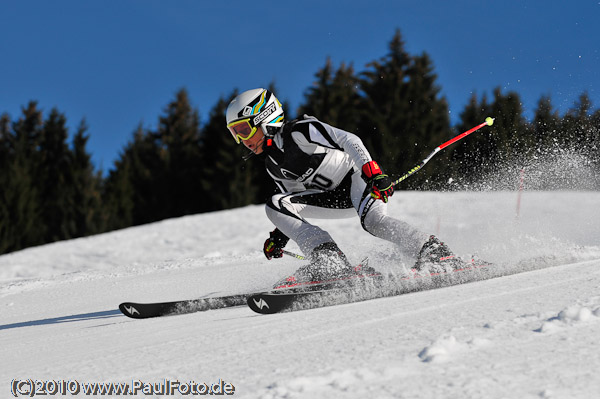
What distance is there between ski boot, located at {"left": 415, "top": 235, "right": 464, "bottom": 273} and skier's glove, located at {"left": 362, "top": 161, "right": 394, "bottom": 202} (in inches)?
17.8

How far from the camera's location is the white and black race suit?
160 inches

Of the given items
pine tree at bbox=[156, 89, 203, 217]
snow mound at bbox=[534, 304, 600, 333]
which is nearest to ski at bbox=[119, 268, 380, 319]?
snow mound at bbox=[534, 304, 600, 333]

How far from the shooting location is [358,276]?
3.90 meters

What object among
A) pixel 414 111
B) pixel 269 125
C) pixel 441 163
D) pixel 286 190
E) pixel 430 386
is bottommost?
pixel 430 386

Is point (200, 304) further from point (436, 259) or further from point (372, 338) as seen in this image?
point (372, 338)

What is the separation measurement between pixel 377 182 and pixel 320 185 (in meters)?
0.75

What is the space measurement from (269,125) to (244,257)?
3892 mm

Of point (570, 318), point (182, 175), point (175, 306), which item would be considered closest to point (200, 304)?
point (175, 306)

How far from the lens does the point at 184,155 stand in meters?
30.0

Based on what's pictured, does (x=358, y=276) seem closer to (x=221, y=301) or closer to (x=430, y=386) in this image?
(x=221, y=301)

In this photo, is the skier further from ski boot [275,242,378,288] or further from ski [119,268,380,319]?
ski [119,268,380,319]

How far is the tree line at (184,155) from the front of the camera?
83.3 ft

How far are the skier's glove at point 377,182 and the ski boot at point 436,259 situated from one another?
452mm

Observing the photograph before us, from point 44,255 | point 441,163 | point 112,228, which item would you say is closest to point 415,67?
point 441,163
